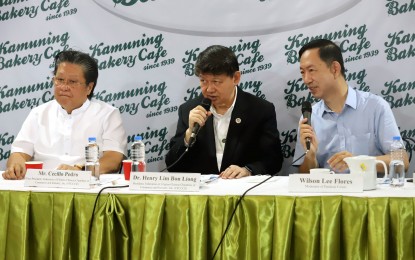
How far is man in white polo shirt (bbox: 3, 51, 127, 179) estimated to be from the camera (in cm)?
308

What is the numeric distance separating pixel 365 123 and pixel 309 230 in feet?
4.01

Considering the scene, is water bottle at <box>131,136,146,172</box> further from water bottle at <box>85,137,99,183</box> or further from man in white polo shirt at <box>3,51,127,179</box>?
man in white polo shirt at <box>3,51,127,179</box>

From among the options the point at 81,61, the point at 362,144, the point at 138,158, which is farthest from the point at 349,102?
the point at 81,61

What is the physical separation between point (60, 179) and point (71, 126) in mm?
979

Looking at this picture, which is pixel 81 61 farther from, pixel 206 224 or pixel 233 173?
pixel 206 224

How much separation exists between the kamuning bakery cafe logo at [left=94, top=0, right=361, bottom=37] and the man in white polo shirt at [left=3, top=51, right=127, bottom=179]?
524mm

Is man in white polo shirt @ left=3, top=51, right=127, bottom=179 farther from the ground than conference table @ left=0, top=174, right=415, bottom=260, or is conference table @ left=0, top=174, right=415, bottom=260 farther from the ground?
man in white polo shirt @ left=3, top=51, right=127, bottom=179

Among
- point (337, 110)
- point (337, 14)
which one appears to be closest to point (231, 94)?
point (337, 110)

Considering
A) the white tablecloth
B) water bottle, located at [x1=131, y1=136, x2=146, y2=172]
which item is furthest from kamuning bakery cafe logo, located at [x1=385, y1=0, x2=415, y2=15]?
water bottle, located at [x1=131, y1=136, x2=146, y2=172]

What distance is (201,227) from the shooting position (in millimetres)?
2002

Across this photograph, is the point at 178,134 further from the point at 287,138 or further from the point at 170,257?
the point at 170,257

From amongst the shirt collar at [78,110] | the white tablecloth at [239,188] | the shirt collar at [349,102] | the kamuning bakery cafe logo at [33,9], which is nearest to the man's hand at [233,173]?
the white tablecloth at [239,188]

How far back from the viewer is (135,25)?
3.49m

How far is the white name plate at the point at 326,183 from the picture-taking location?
77.9 inches
